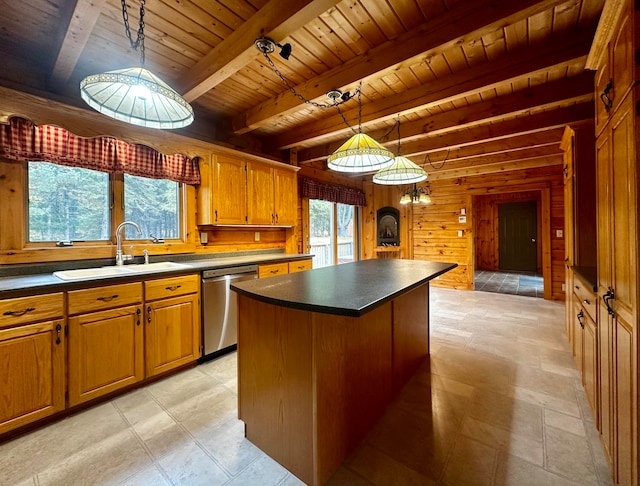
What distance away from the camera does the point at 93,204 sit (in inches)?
95.8

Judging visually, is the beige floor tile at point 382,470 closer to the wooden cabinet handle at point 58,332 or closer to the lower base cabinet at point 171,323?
the lower base cabinet at point 171,323

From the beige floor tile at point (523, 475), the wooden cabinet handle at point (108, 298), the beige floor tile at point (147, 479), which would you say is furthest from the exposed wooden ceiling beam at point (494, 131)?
the beige floor tile at point (147, 479)

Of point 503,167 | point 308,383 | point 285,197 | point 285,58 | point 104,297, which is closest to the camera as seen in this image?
point 308,383

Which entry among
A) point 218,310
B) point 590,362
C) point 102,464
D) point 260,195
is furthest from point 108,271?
point 590,362

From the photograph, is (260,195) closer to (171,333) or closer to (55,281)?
(171,333)

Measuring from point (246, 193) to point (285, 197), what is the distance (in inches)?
26.5

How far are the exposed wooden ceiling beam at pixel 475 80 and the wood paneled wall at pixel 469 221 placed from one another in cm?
362

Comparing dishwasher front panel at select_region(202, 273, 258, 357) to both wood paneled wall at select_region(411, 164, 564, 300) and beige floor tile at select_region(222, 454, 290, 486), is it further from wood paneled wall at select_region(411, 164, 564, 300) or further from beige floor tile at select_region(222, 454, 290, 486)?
wood paneled wall at select_region(411, 164, 564, 300)

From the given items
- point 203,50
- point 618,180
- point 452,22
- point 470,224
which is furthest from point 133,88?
point 470,224

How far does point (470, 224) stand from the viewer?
220 inches

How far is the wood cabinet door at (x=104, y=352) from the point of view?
71.9 inches

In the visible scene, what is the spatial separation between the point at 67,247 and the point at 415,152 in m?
4.21

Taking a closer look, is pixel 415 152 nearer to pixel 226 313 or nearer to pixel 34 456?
pixel 226 313

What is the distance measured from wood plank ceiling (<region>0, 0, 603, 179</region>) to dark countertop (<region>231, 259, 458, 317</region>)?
1.50m
